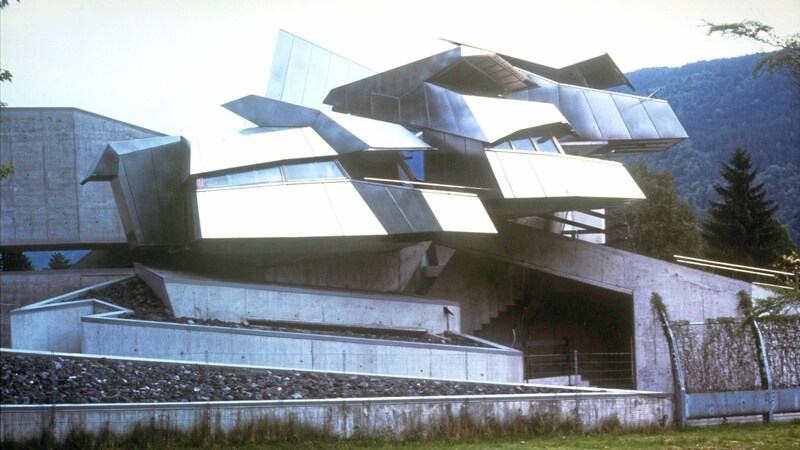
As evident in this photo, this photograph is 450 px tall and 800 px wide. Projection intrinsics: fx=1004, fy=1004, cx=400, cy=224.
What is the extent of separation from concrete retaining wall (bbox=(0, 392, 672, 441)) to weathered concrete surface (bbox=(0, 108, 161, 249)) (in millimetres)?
17577

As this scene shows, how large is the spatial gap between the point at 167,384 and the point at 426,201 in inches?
390

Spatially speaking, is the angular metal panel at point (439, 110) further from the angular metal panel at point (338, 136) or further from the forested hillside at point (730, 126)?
the forested hillside at point (730, 126)

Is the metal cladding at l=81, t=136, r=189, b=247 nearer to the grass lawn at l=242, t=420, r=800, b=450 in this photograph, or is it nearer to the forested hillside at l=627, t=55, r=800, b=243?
the grass lawn at l=242, t=420, r=800, b=450

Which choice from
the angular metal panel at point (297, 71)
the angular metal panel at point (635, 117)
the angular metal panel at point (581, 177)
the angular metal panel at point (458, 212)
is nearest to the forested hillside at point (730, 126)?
the angular metal panel at point (635, 117)

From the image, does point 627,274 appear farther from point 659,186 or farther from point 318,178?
point 659,186

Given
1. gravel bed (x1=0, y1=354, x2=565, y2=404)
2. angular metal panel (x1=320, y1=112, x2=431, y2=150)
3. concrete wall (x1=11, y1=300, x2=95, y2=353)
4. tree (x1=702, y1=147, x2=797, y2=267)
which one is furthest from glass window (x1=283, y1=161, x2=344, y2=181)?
tree (x1=702, y1=147, x2=797, y2=267)

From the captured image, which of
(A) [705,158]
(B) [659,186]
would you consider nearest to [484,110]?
(B) [659,186]

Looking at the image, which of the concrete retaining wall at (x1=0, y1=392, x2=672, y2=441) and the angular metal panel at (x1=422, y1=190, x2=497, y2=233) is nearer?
the concrete retaining wall at (x1=0, y1=392, x2=672, y2=441)

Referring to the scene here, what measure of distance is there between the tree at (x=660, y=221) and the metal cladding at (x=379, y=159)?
90.4ft

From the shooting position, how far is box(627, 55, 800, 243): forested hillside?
5866 cm

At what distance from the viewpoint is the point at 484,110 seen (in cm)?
2627

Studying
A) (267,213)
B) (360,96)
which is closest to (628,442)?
(267,213)

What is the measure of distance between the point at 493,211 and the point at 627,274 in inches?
165

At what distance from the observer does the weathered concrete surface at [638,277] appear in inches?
1087
